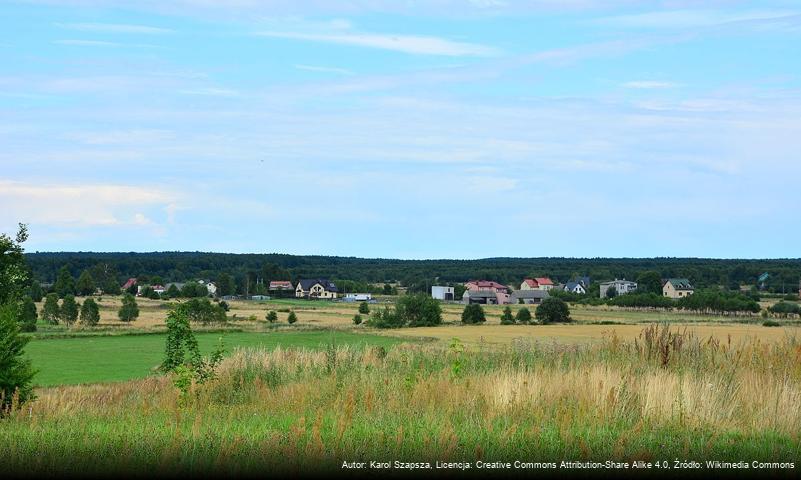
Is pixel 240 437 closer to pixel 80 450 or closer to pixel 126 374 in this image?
pixel 80 450

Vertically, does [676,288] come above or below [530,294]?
above

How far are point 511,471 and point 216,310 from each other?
82.4 m

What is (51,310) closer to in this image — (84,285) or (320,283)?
(84,285)

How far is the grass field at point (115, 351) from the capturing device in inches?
1631

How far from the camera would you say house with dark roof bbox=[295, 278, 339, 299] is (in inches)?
7072

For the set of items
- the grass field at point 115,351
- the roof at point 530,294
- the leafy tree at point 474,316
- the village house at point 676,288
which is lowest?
the grass field at point 115,351

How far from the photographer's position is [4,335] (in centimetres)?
1734

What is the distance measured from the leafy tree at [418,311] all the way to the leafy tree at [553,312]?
11.7 meters

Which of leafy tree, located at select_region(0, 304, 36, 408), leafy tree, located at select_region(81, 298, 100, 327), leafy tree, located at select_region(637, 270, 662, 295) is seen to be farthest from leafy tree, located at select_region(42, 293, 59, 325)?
leafy tree, located at select_region(637, 270, 662, 295)

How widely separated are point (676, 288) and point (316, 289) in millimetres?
75145

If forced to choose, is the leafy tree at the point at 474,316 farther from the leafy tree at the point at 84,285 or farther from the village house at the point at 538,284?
the leafy tree at the point at 84,285

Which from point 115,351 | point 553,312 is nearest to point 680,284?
point 553,312

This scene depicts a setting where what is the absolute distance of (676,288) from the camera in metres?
142

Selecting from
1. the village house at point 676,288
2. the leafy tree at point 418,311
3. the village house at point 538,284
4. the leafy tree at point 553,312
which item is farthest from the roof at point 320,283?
the leafy tree at point 553,312
